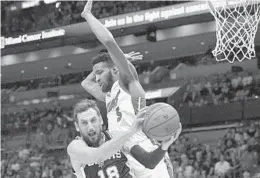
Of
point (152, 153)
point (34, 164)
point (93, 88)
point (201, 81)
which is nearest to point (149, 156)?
point (152, 153)

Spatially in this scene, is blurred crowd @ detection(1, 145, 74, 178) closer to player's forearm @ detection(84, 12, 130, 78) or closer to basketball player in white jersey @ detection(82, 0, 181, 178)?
basketball player in white jersey @ detection(82, 0, 181, 178)

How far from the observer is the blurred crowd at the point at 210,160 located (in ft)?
36.0

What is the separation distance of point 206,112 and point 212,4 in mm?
5254

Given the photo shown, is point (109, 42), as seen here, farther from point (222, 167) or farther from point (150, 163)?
point (222, 167)

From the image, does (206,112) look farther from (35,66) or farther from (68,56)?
(35,66)

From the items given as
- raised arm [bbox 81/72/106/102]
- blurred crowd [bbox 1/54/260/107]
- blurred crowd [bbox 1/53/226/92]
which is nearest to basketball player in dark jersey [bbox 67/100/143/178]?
raised arm [bbox 81/72/106/102]

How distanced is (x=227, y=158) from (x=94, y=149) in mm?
7866

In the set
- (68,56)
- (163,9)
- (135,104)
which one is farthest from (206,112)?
(135,104)

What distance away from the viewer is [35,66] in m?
19.9

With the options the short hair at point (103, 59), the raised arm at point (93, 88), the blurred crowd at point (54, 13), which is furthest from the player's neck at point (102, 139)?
the blurred crowd at point (54, 13)

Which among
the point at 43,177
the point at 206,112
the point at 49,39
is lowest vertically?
the point at 43,177

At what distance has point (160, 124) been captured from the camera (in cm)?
368

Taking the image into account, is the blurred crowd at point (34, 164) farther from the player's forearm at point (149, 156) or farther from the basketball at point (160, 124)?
the basketball at point (160, 124)

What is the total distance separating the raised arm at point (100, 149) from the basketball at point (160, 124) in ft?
0.22
